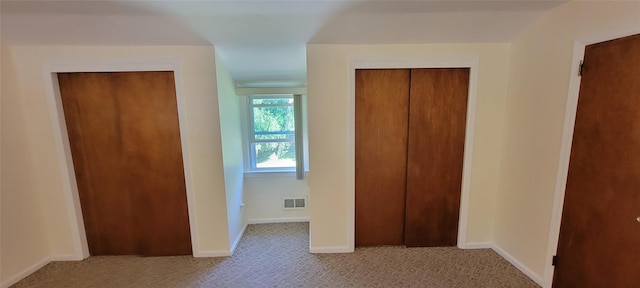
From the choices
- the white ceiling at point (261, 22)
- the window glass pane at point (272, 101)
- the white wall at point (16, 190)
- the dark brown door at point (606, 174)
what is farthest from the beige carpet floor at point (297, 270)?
the white ceiling at point (261, 22)

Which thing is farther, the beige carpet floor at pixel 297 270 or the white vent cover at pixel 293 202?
the white vent cover at pixel 293 202

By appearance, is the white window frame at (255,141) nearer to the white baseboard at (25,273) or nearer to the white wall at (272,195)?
the white wall at (272,195)

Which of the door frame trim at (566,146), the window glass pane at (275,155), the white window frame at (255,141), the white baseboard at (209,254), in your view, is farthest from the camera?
the window glass pane at (275,155)

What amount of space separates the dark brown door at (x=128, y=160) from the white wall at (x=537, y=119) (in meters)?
2.87

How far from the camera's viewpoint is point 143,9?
5.44 ft

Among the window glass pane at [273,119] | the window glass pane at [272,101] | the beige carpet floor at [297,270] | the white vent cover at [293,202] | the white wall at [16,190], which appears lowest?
the beige carpet floor at [297,270]

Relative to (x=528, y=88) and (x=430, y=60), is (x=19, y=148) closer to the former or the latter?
(x=430, y=60)

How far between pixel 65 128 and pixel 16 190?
0.60 metres

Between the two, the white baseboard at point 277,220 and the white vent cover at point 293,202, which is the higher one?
the white vent cover at point 293,202

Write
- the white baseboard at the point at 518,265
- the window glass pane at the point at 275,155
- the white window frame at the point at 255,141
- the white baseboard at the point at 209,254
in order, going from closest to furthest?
the white baseboard at the point at 518,265 < the white baseboard at the point at 209,254 < the white window frame at the point at 255,141 < the window glass pane at the point at 275,155

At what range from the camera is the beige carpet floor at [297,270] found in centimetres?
201

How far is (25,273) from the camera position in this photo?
6.92ft

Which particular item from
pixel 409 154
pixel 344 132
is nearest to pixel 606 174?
pixel 409 154

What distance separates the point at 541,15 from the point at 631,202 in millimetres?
1338
